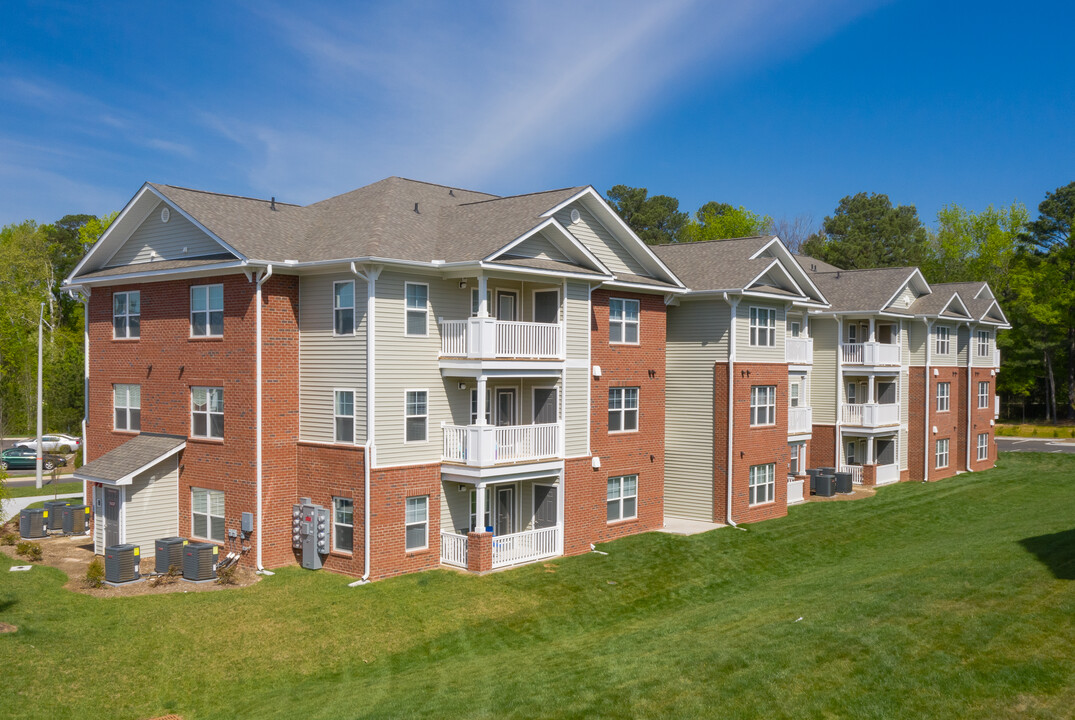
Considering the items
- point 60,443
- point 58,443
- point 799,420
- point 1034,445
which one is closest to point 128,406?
point 799,420

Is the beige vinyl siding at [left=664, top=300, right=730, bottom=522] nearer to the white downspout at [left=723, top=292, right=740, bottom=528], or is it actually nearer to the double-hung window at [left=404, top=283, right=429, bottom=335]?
the white downspout at [left=723, top=292, right=740, bottom=528]

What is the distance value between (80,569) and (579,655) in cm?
1395

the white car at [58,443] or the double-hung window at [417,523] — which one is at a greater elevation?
the double-hung window at [417,523]

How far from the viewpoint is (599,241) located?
87.5 ft

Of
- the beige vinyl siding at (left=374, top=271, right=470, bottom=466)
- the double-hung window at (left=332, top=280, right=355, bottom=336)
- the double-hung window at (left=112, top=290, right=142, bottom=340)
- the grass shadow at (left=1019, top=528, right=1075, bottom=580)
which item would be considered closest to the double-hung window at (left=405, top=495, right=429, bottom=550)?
the beige vinyl siding at (left=374, top=271, right=470, bottom=466)

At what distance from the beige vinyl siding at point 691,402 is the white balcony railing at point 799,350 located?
4826 mm

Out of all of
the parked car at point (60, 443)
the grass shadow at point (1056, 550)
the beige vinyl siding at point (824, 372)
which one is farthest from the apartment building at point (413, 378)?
the parked car at point (60, 443)

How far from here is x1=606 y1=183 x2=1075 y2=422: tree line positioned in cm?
7556

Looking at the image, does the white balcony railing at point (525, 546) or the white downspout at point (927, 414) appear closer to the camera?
the white balcony railing at point (525, 546)

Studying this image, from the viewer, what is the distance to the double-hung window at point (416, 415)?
870 inches

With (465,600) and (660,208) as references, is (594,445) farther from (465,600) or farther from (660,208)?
(660,208)

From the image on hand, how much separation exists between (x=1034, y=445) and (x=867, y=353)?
29.6m

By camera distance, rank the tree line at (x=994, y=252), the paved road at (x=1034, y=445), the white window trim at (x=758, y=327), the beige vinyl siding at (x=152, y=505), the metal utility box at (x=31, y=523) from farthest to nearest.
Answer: the tree line at (x=994, y=252), the paved road at (x=1034, y=445), the white window trim at (x=758, y=327), the metal utility box at (x=31, y=523), the beige vinyl siding at (x=152, y=505)

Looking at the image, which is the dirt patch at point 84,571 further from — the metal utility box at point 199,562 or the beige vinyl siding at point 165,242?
the beige vinyl siding at point 165,242
